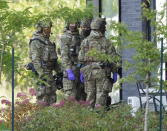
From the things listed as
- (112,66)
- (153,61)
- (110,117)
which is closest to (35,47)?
(112,66)

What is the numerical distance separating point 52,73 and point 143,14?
550cm

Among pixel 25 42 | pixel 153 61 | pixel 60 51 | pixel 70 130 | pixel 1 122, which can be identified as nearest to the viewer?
pixel 153 61

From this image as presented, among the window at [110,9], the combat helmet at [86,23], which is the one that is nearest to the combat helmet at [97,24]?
the combat helmet at [86,23]

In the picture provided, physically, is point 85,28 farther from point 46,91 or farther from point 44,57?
point 46,91

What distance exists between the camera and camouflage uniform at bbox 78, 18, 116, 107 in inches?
655

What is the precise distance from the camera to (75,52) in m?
17.7

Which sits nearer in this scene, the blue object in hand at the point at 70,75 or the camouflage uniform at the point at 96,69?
the camouflage uniform at the point at 96,69

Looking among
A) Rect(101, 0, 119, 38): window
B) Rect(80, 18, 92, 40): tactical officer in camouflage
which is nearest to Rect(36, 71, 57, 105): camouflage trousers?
Rect(80, 18, 92, 40): tactical officer in camouflage

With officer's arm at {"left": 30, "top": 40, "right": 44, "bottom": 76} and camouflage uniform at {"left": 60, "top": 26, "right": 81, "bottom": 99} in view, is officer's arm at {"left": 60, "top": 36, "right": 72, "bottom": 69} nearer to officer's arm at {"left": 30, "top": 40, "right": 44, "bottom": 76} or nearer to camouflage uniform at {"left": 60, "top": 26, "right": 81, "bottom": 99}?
camouflage uniform at {"left": 60, "top": 26, "right": 81, "bottom": 99}

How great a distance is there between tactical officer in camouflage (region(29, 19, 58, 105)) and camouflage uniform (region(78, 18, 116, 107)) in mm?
962

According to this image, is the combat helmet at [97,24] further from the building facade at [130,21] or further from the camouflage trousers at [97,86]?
the building facade at [130,21]

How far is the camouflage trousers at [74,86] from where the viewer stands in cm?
1761

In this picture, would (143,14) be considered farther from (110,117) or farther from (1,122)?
(1,122)

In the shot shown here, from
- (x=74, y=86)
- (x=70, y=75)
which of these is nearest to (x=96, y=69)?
(x=70, y=75)
